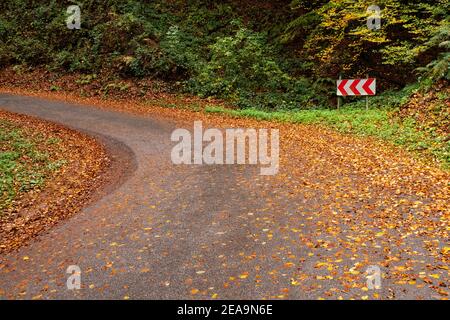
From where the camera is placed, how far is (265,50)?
25.0 m

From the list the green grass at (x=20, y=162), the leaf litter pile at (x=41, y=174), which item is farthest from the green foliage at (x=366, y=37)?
the green grass at (x=20, y=162)

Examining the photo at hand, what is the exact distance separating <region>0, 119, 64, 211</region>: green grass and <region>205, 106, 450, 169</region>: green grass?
28.7ft

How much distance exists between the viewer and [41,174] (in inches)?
470

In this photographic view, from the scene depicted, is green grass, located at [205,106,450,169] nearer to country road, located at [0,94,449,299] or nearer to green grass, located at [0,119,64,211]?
country road, located at [0,94,449,299]

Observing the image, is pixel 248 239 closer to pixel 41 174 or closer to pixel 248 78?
pixel 41 174

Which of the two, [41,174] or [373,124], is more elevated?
[373,124]

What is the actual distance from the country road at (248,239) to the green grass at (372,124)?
190 centimetres

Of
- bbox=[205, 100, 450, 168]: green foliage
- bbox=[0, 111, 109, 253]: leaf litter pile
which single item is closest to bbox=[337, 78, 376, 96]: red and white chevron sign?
bbox=[205, 100, 450, 168]: green foliage

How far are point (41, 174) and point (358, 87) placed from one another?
13735mm

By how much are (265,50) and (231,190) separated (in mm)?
17109

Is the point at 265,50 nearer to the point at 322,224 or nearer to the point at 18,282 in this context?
the point at 322,224

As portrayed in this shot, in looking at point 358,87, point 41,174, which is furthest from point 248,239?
point 358,87
